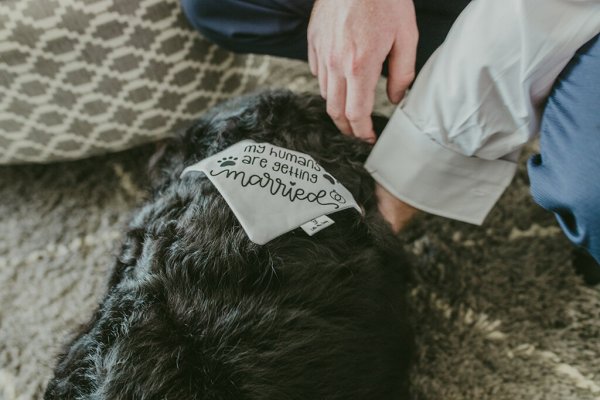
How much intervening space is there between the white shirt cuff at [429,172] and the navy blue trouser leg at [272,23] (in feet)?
0.51

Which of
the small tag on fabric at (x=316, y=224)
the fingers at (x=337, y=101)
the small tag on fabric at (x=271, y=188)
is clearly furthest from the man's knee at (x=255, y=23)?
the small tag on fabric at (x=316, y=224)

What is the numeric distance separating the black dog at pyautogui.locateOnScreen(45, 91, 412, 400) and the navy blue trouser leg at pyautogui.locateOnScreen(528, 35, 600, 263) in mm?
201

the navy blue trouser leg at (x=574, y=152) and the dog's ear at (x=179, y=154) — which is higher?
the navy blue trouser leg at (x=574, y=152)

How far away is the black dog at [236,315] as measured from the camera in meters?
0.51

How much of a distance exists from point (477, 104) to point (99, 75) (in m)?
0.66

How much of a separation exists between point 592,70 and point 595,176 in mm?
125

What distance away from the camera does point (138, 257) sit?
0.62 metres

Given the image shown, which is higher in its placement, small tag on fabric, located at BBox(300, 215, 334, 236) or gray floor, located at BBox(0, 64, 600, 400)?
small tag on fabric, located at BBox(300, 215, 334, 236)

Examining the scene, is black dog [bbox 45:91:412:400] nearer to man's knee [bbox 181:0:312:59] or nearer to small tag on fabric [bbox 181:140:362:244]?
small tag on fabric [bbox 181:140:362:244]

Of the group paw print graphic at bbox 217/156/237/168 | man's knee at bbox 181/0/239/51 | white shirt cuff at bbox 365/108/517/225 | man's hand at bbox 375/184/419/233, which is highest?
man's knee at bbox 181/0/239/51

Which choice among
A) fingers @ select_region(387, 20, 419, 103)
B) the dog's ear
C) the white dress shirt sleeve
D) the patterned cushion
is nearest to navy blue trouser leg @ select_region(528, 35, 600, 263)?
the white dress shirt sleeve

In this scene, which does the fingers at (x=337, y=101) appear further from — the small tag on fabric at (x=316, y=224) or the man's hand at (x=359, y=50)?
the small tag on fabric at (x=316, y=224)

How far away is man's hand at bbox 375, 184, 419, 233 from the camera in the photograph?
2.49 feet

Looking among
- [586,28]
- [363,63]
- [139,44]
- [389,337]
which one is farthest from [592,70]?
[139,44]
